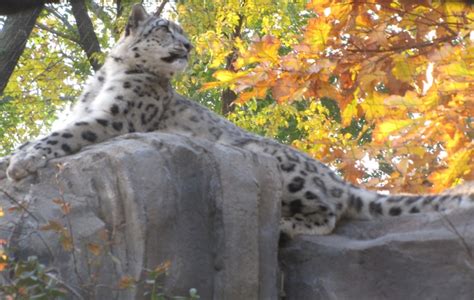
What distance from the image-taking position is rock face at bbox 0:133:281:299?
15.1 ft

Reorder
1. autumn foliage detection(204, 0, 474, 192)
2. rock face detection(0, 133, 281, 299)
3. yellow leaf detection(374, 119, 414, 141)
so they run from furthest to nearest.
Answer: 1. yellow leaf detection(374, 119, 414, 141)
2. autumn foliage detection(204, 0, 474, 192)
3. rock face detection(0, 133, 281, 299)

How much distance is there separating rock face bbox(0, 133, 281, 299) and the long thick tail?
3.72 feet

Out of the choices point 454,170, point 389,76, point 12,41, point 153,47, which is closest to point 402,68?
point 389,76

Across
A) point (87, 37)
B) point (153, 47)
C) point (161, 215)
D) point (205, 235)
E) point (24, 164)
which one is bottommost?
point (205, 235)

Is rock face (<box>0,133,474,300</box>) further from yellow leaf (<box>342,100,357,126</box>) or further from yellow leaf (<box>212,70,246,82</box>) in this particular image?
yellow leaf (<box>342,100,357,126</box>)

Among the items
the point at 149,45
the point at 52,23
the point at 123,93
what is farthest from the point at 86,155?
the point at 52,23

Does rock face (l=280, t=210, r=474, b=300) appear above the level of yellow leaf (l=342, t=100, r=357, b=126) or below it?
below

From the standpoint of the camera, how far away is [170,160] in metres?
5.14

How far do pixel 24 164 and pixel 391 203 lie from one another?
2.93 meters

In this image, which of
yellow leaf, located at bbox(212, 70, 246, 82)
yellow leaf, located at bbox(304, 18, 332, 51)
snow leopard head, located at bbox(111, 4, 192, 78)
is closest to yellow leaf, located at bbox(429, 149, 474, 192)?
yellow leaf, located at bbox(304, 18, 332, 51)

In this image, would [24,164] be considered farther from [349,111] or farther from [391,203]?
[349,111]

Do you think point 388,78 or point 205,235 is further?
point 388,78

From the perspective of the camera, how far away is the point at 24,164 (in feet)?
17.4

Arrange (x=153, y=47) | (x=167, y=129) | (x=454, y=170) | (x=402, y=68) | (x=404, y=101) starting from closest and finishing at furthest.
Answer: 1. (x=404, y=101)
2. (x=402, y=68)
3. (x=454, y=170)
4. (x=167, y=129)
5. (x=153, y=47)
